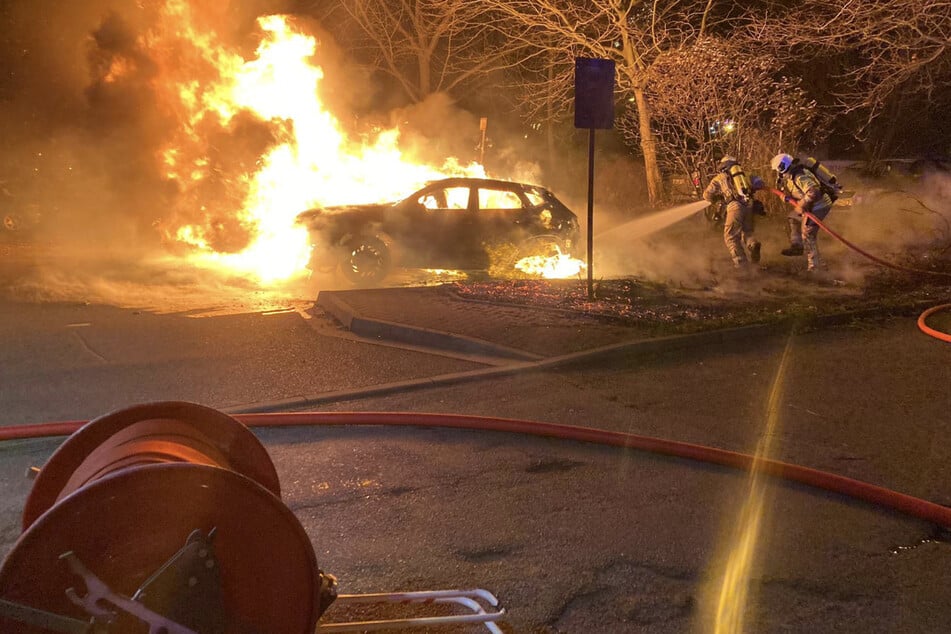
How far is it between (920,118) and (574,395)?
22.2 m

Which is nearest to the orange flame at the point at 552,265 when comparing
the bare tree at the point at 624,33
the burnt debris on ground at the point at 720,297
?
the burnt debris on ground at the point at 720,297

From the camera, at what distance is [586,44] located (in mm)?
17375

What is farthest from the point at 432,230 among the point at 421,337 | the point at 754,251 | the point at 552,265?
the point at 754,251

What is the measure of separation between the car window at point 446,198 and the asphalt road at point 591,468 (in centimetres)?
446

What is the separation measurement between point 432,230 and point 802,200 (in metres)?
5.56

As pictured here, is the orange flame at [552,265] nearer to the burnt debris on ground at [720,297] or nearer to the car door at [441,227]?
the car door at [441,227]

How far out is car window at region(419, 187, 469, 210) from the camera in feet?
41.4

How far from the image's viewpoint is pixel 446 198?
1268 cm

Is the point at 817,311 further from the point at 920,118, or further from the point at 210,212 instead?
the point at 920,118

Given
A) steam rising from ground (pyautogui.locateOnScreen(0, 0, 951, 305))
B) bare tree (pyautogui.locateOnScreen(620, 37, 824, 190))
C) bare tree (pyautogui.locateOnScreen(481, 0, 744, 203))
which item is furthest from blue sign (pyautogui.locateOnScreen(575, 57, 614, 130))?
bare tree (pyautogui.locateOnScreen(481, 0, 744, 203))

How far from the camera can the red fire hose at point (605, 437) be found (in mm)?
4371

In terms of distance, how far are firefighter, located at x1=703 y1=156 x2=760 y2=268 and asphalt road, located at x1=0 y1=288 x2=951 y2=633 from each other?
11.5 feet

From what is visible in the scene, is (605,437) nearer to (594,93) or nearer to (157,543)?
(157,543)

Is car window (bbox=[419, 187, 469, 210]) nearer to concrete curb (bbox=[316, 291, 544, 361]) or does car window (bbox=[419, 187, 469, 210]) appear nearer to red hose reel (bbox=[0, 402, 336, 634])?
concrete curb (bbox=[316, 291, 544, 361])
